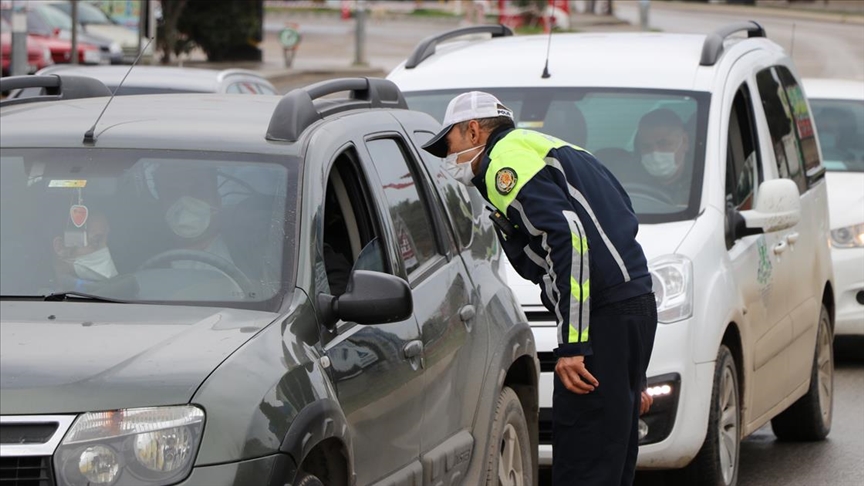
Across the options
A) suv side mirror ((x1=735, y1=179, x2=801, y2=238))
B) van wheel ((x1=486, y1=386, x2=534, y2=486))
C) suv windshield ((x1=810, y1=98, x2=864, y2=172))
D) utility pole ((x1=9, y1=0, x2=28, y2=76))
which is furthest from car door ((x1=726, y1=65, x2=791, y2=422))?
utility pole ((x1=9, y1=0, x2=28, y2=76))

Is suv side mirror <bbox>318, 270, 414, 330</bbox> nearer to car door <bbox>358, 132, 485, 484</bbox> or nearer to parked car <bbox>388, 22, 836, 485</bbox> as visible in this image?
car door <bbox>358, 132, 485, 484</bbox>

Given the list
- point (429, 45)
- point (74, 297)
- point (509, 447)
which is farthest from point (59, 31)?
point (74, 297)

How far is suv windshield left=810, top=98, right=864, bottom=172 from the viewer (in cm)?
1277

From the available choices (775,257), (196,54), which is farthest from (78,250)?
(196,54)

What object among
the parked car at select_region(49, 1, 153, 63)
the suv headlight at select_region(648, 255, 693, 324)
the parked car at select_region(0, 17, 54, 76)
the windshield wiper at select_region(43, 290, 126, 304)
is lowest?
the parked car at select_region(49, 1, 153, 63)

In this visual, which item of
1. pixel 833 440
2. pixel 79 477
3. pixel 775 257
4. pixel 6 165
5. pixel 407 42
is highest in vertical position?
pixel 6 165

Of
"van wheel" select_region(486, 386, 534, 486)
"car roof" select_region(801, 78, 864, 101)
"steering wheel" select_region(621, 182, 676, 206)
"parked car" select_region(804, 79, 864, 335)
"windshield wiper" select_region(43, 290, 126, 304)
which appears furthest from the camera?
"car roof" select_region(801, 78, 864, 101)

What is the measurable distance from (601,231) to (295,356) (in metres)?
1.56

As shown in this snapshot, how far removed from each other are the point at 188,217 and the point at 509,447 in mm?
1881

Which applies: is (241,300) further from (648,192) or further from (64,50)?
(64,50)

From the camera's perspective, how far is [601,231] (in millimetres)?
5488

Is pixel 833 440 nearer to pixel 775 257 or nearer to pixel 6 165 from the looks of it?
pixel 775 257

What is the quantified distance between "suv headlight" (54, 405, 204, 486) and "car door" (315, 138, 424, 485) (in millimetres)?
704

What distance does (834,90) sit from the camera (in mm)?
13375
